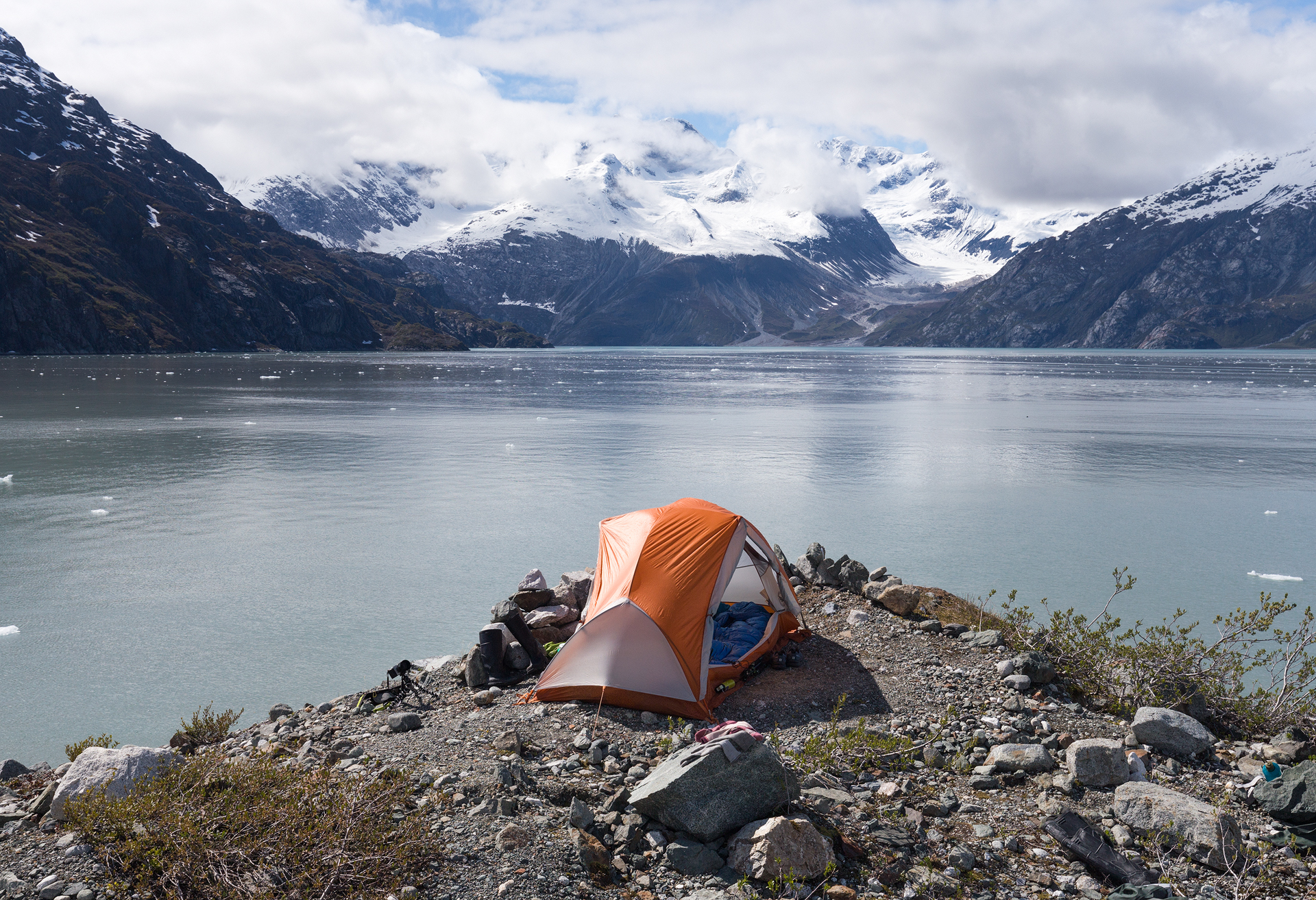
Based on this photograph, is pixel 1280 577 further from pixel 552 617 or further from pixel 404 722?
pixel 404 722

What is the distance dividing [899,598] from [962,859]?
648cm

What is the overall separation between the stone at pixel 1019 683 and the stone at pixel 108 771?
947 cm

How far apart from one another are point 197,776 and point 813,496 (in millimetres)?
20657

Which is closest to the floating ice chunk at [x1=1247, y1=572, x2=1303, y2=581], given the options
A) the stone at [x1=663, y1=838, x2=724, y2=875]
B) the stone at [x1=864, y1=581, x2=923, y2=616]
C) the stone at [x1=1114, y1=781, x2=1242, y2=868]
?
the stone at [x1=864, y1=581, x2=923, y2=616]

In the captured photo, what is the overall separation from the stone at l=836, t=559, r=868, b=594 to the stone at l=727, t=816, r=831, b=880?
8.27 m

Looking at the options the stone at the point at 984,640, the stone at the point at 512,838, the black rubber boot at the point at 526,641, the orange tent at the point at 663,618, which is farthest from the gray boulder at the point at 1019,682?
the stone at the point at 512,838

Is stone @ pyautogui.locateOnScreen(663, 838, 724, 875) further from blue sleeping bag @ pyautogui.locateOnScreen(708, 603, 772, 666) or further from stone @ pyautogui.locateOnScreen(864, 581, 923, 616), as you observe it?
stone @ pyautogui.locateOnScreen(864, 581, 923, 616)

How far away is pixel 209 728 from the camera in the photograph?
32.9ft

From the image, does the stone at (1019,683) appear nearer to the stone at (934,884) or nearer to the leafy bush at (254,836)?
the stone at (934,884)

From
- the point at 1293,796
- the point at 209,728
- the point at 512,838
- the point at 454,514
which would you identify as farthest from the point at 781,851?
the point at 454,514

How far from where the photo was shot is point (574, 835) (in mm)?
6789

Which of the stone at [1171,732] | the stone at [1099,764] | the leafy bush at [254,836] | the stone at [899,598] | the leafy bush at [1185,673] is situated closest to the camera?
the leafy bush at [254,836]

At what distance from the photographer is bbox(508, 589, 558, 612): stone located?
1332 centimetres

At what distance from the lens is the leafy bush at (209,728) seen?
989cm
